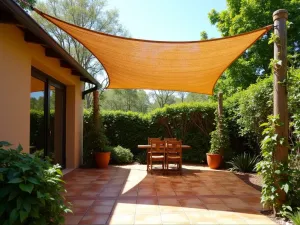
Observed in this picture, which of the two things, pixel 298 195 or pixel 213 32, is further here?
pixel 213 32

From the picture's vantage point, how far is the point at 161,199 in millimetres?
4543

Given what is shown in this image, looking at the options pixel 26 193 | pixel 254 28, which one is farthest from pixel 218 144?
pixel 254 28

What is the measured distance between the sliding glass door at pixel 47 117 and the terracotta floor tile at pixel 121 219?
272cm

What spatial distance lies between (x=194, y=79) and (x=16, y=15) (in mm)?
4621

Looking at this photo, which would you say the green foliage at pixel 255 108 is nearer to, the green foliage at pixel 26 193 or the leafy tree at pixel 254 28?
the green foliage at pixel 26 193

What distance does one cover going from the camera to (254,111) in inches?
279

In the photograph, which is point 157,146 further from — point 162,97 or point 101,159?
point 162,97

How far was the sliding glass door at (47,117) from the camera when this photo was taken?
5.77 meters

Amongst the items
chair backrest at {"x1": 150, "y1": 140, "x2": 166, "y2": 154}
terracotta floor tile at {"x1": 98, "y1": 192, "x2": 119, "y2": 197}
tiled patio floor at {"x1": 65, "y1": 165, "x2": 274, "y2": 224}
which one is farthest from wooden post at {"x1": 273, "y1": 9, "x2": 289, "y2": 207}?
chair backrest at {"x1": 150, "y1": 140, "x2": 166, "y2": 154}

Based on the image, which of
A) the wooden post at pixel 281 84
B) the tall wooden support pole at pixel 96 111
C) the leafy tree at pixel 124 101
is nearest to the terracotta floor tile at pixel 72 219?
the wooden post at pixel 281 84

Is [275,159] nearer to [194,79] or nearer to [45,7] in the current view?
[194,79]

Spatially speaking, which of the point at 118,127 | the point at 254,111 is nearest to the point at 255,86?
the point at 254,111

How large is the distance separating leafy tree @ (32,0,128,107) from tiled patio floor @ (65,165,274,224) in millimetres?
14990

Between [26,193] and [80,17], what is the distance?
19.0 meters
